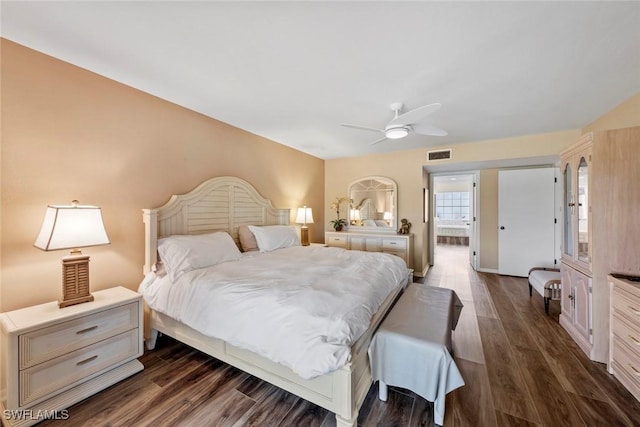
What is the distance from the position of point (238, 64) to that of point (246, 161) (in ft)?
5.69

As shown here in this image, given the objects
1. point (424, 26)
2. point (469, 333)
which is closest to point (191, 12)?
point (424, 26)

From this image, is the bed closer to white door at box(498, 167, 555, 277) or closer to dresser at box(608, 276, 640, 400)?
dresser at box(608, 276, 640, 400)

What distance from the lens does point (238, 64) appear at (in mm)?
1924

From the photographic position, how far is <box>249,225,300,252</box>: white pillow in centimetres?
320

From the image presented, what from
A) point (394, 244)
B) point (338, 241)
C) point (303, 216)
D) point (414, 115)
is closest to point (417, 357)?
point (414, 115)

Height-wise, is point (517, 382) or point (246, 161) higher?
point (246, 161)

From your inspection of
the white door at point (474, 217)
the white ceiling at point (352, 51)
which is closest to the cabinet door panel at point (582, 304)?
the white ceiling at point (352, 51)

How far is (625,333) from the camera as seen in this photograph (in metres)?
1.82

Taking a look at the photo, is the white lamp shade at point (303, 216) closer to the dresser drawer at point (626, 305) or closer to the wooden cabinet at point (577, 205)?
the wooden cabinet at point (577, 205)

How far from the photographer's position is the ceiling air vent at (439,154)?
4246mm

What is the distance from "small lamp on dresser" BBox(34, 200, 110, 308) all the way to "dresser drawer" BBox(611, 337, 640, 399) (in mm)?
3964

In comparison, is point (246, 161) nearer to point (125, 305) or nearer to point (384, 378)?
point (125, 305)

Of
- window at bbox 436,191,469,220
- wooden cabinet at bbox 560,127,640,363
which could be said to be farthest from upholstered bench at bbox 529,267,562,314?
window at bbox 436,191,469,220

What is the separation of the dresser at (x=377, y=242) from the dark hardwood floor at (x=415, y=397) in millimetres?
1961
